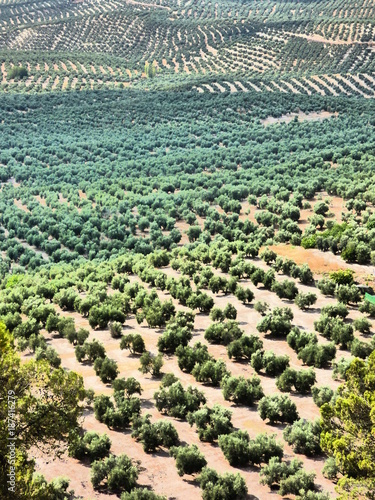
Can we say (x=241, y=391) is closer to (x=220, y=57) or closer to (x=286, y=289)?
(x=286, y=289)

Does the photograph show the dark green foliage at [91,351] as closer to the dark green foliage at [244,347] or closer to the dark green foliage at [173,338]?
the dark green foliage at [173,338]

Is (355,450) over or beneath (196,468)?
over

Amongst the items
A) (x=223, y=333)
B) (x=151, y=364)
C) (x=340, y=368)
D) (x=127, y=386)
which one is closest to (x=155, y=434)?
(x=127, y=386)

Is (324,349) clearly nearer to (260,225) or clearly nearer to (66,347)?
(66,347)

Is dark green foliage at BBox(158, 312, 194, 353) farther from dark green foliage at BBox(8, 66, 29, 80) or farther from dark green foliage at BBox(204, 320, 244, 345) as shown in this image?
dark green foliage at BBox(8, 66, 29, 80)

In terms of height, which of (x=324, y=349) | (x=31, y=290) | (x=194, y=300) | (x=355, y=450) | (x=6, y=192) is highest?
(x=355, y=450)

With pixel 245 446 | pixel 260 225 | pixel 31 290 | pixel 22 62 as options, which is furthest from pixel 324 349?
pixel 22 62

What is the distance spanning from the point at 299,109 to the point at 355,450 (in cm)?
11482

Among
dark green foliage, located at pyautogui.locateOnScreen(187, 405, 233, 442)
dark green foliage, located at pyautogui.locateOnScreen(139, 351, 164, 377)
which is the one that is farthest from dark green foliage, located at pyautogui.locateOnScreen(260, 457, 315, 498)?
dark green foliage, located at pyautogui.locateOnScreen(139, 351, 164, 377)

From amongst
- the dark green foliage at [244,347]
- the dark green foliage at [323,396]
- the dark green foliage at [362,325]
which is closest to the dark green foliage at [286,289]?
the dark green foliage at [362,325]

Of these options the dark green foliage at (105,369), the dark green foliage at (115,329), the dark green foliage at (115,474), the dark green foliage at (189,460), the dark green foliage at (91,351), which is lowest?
the dark green foliage at (115,329)

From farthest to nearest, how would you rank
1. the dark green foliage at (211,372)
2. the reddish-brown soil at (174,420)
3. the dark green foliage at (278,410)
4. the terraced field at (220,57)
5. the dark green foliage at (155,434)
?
1. the terraced field at (220,57)
2. the dark green foliage at (211,372)
3. the dark green foliage at (278,410)
4. the dark green foliage at (155,434)
5. the reddish-brown soil at (174,420)

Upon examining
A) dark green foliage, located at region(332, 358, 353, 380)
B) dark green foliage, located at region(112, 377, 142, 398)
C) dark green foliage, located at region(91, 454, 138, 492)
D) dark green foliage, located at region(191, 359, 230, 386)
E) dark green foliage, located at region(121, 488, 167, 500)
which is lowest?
dark green foliage, located at region(112, 377, 142, 398)

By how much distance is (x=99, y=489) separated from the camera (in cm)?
2702
